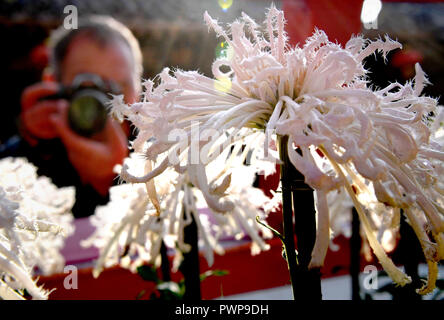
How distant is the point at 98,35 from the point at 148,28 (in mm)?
337

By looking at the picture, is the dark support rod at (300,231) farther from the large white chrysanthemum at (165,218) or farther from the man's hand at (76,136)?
the man's hand at (76,136)

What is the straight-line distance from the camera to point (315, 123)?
0.39 m

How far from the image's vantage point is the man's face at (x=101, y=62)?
8.99 ft

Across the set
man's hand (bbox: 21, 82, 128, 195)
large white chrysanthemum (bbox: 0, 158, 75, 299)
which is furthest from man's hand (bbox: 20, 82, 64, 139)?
large white chrysanthemum (bbox: 0, 158, 75, 299)

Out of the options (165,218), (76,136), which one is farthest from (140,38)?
(165,218)

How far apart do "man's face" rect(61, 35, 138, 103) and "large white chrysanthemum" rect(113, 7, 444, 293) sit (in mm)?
2319

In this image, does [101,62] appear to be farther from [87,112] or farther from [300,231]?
[300,231]

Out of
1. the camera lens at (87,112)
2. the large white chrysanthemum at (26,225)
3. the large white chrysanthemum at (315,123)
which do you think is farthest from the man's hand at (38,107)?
the large white chrysanthemum at (315,123)

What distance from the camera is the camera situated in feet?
8.10

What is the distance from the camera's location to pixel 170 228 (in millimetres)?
803

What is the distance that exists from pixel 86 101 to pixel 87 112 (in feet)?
0.27
